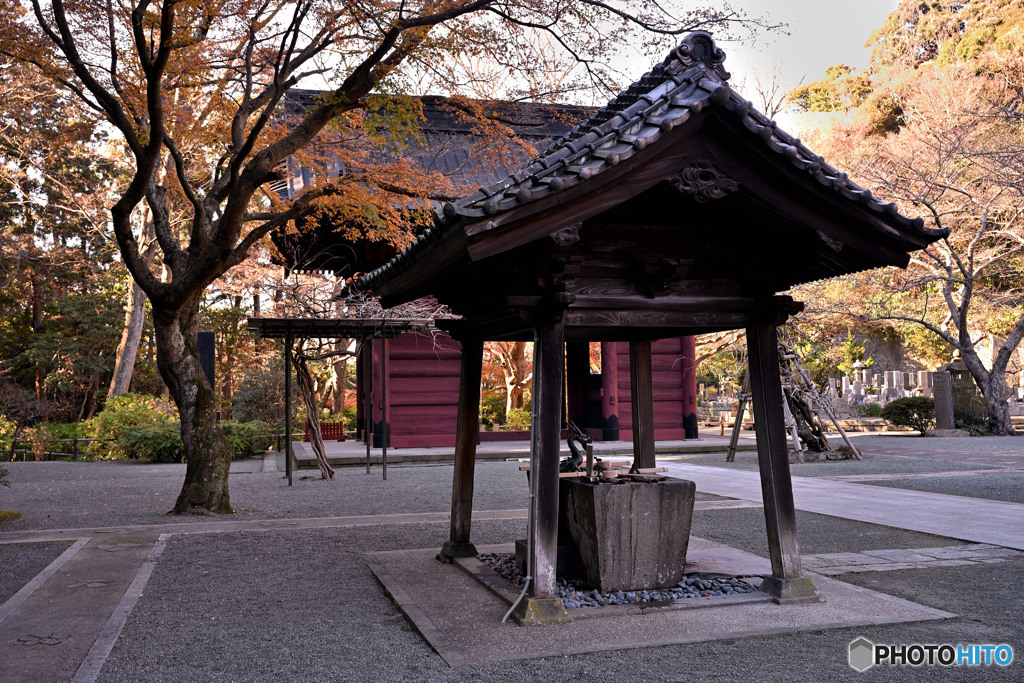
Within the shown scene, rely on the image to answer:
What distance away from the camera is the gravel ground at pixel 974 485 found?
11.2 m

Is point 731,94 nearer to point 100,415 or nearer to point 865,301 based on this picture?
point 100,415

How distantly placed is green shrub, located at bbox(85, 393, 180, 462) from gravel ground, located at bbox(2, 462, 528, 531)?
242 centimetres

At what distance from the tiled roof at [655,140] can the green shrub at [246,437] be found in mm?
15721

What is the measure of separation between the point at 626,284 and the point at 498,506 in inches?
238

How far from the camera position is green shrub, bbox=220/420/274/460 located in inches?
792

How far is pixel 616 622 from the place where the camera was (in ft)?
17.0

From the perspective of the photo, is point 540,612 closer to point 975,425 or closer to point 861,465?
point 861,465

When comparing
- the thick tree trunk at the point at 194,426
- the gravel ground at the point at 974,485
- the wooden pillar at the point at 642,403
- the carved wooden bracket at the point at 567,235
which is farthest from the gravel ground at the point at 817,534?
the thick tree trunk at the point at 194,426

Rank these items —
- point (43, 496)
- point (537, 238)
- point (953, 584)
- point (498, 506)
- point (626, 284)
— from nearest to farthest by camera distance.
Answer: point (537, 238), point (626, 284), point (953, 584), point (498, 506), point (43, 496)

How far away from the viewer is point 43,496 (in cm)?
1284

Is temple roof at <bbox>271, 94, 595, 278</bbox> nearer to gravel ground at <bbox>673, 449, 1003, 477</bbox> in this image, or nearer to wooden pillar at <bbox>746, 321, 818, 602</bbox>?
gravel ground at <bbox>673, 449, 1003, 477</bbox>

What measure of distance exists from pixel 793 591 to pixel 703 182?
9.58ft

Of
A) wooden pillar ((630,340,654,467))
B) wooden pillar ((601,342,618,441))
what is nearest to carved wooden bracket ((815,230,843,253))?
wooden pillar ((630,340,654,467))

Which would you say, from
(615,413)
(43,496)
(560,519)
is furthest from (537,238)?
(615,413)
